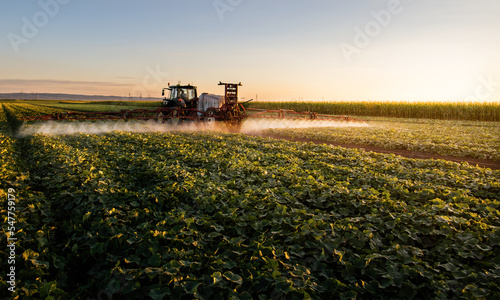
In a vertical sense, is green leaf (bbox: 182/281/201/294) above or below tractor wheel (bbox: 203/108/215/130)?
below

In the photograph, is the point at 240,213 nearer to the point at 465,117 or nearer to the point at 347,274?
the point at 347,274

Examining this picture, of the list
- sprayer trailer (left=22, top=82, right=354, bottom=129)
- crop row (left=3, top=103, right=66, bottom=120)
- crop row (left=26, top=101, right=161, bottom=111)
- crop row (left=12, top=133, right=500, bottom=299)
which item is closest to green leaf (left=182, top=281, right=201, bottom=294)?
crop row (left=12, top=133, right=500, bottom=299)

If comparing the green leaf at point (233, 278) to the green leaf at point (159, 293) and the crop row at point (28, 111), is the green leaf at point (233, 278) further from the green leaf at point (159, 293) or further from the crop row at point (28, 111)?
the crop row at point (28, 111)

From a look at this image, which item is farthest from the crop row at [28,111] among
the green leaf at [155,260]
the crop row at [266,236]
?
the green leaf at [155,260]

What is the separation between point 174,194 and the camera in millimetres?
5918

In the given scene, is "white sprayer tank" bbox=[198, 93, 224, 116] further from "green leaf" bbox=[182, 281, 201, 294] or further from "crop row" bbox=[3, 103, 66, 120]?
"green leaf" bbox=[182, 281, 201, 294]

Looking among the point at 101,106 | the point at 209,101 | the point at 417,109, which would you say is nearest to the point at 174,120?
the point at 209,101

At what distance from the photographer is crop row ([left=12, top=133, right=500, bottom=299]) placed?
11.0ft

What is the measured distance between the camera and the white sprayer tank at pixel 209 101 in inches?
903

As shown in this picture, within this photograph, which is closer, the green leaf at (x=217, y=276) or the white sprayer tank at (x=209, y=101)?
the green leaf at (x=217, y=276)

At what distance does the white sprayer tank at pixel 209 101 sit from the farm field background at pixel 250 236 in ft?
52.2

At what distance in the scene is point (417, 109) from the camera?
42.2 meters

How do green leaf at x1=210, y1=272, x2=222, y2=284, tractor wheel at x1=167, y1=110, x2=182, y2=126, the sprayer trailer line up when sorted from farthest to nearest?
tractor wheel at x1=167, y1=110, x2=182, y2=126
the sprayer trailer
green leaf at x1=210, y1=272, x2=222, y2=284

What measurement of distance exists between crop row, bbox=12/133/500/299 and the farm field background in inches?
0.8
